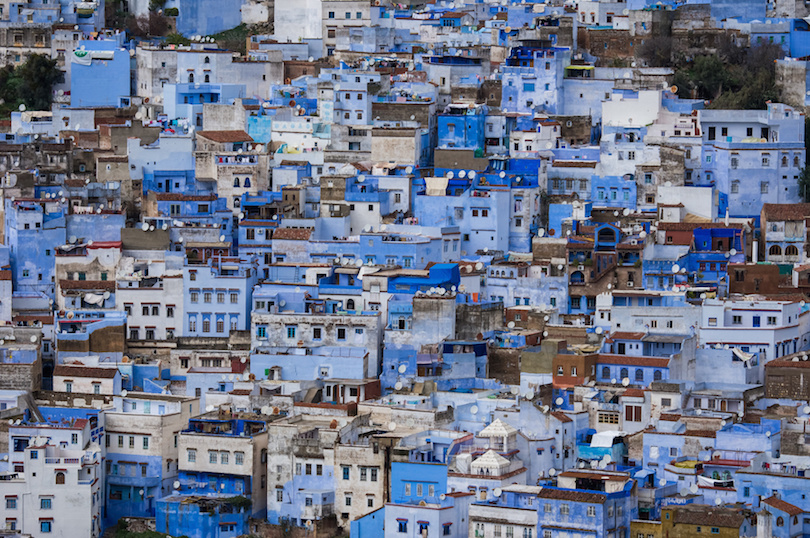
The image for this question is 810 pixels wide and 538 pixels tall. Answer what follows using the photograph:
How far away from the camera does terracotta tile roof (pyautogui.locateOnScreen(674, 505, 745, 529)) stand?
48750 mm

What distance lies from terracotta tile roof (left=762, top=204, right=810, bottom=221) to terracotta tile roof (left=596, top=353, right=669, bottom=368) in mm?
8722

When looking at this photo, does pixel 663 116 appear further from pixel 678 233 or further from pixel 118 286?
pixel 118 286

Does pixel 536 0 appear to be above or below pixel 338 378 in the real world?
above

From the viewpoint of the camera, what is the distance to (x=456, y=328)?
60.4m

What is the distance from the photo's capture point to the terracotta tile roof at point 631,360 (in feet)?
188

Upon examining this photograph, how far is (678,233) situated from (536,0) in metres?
20.8

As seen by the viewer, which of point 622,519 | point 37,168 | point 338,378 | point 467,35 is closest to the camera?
point 622,519

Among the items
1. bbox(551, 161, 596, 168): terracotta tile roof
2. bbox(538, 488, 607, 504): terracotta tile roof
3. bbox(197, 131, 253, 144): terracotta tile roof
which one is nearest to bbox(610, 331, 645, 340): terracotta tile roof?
bbox(538, 488, 607, 504): terracotta tile roof

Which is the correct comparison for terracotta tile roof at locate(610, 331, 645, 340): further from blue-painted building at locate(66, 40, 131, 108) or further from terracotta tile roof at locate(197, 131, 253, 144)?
blue-painted building at locate(66, 40, 131, 108)

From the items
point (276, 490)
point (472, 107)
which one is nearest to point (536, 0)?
point (472, 107)

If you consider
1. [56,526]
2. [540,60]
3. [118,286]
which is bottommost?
[56,526]

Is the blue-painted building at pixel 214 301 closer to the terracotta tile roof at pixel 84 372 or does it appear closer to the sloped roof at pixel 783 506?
the terracotta tile roof at pixel 84 372

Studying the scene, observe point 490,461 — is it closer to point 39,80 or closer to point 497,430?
point 497,430

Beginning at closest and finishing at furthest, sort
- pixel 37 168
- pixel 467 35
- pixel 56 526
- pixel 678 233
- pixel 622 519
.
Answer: pixel 622 519 < pixel 56 526 < pixel 678 233 < pixel 37 168 < pixel 467 35
